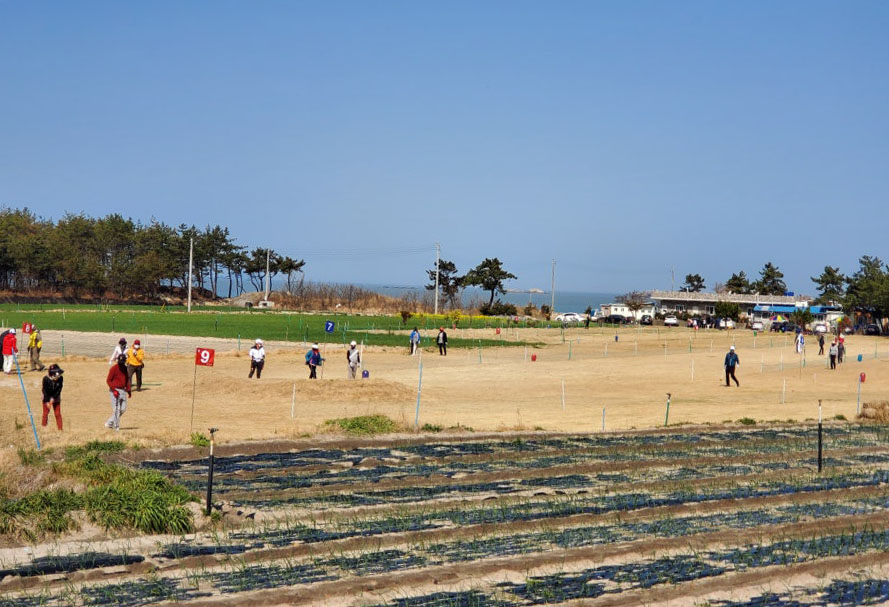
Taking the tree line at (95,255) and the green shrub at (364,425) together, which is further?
the tree line at (95,255)

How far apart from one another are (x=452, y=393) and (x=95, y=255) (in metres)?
107

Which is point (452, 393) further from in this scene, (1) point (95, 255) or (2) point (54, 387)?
(1) point (95, 255)

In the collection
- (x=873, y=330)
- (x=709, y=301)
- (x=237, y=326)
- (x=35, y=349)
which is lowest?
(x=35, y=349)

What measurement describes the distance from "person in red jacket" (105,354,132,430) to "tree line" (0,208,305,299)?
108140 mm

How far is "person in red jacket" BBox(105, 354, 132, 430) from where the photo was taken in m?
23.7

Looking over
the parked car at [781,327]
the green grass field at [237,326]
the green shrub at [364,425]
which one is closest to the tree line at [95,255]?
the green grass field at [237,326]

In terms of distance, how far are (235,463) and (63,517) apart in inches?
231

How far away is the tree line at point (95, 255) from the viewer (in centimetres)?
12656

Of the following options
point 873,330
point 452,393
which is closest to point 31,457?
point 452,393

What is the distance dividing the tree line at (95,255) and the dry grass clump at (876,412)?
109196mm

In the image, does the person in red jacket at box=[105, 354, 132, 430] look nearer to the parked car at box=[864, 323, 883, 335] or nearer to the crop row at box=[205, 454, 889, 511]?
the crop row at box=[205, 454, 889, 511]

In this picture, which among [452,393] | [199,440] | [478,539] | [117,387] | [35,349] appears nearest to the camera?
[478,539]

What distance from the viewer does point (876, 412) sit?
104 ft

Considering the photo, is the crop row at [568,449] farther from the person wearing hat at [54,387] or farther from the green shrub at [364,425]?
the person wearing hat at [54,387]
